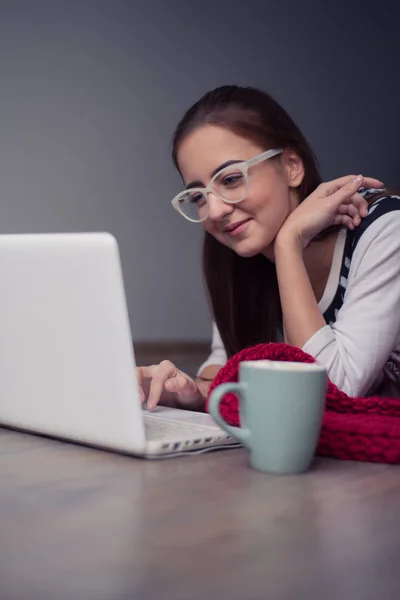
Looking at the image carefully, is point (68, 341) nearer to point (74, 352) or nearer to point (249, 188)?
point (74, 352)

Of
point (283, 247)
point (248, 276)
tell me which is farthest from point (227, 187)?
point (248, 276)

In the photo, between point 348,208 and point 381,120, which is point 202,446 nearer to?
point 348,208

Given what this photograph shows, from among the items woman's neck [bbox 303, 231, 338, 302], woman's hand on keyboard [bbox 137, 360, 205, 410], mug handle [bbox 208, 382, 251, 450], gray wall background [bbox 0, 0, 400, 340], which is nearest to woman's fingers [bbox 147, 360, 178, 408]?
woman's hand on keyboard [bbox 137, 360, 205, 410]

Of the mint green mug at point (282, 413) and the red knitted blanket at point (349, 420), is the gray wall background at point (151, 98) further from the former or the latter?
the mint green mug at point (282, 413)

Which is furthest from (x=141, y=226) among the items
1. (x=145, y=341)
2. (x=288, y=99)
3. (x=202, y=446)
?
(x=202, y=446)

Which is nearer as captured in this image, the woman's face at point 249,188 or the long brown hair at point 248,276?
the woman's face at point 249,188

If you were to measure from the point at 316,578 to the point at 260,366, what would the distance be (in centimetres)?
29

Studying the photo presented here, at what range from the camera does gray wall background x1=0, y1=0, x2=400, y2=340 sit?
4023 mm

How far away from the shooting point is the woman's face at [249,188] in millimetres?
1536

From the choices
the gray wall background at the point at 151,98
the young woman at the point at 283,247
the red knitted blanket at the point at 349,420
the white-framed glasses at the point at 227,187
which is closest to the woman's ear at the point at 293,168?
the young woman at the point at 283,247

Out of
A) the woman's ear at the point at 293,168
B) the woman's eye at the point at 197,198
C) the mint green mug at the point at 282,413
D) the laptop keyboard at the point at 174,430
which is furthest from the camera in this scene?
the woman's ear at the point at 293,168

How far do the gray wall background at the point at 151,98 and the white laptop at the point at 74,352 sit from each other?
3222 mm

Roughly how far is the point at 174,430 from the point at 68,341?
0.54ft

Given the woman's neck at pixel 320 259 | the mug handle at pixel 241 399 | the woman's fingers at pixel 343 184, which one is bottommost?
the mug handle at pixel 241 399
